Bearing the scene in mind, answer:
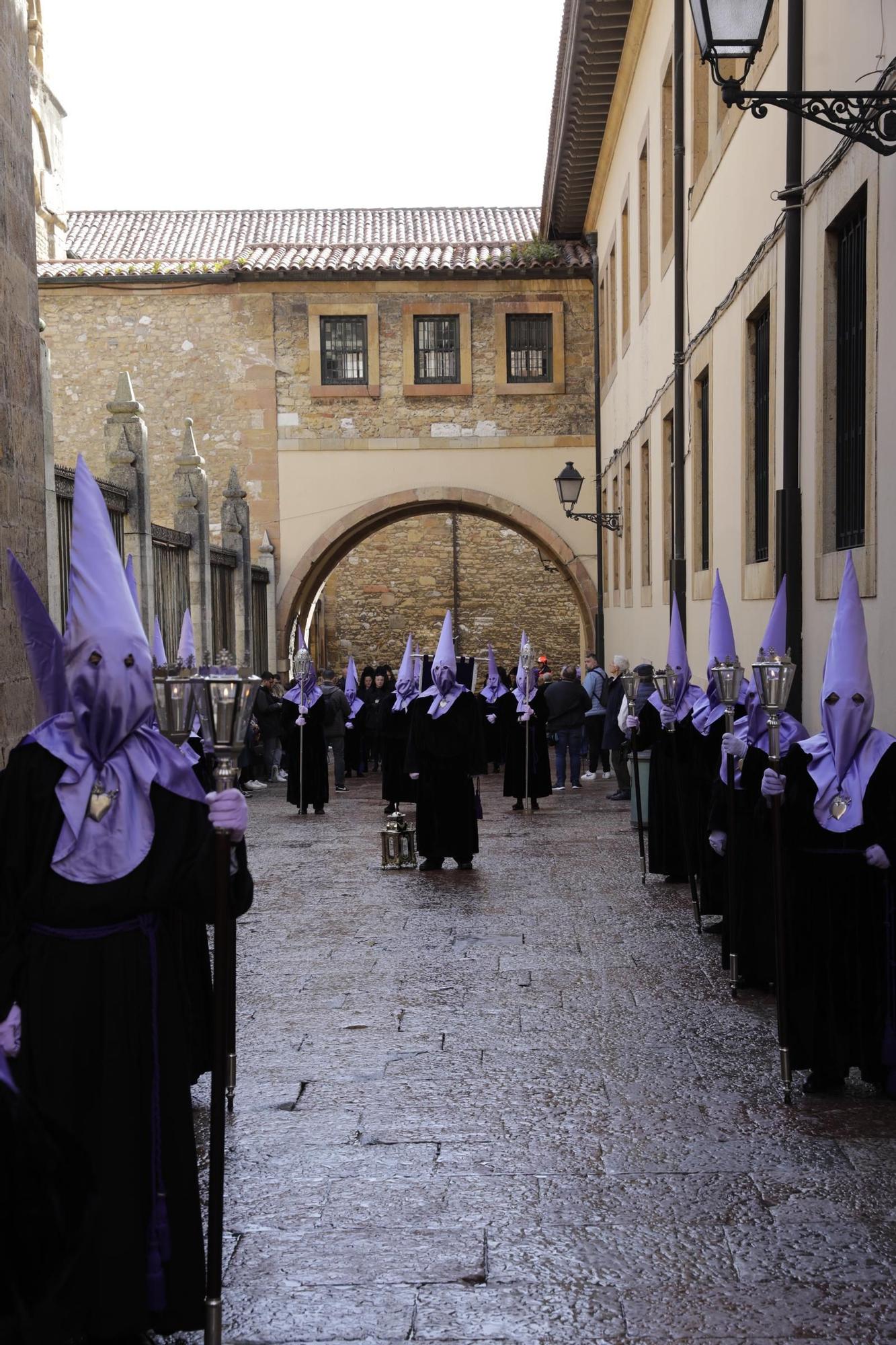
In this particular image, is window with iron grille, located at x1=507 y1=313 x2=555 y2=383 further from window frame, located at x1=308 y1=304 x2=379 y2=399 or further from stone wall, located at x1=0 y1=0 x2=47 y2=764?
stone wall, located at x1=0 y1=0 x2=47 y2=764

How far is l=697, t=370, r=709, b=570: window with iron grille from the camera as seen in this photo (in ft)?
Answer: 47.3

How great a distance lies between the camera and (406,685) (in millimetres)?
16016

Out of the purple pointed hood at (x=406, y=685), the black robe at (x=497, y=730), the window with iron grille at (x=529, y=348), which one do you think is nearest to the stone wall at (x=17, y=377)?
the purple pointed hood at (x=406, y=685)

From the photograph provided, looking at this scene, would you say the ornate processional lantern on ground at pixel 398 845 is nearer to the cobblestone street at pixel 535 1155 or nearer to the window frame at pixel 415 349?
the cobblestone street at pixel 535 1155

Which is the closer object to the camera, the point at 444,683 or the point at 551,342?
the point at 444,683

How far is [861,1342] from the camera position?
3.85 metres

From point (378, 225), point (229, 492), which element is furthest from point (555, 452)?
point (378, 225)

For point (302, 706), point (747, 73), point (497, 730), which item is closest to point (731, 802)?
point (747, 73)

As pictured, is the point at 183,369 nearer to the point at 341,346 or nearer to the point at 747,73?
the point at 341,346

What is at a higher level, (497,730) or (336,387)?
(336,387)

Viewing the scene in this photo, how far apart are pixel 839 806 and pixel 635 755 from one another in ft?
20.0

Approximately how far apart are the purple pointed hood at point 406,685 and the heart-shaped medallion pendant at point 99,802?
11728 mm

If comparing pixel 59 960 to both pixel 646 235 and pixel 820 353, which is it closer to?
pixel 820 353

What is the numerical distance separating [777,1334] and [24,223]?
813 centimetres
